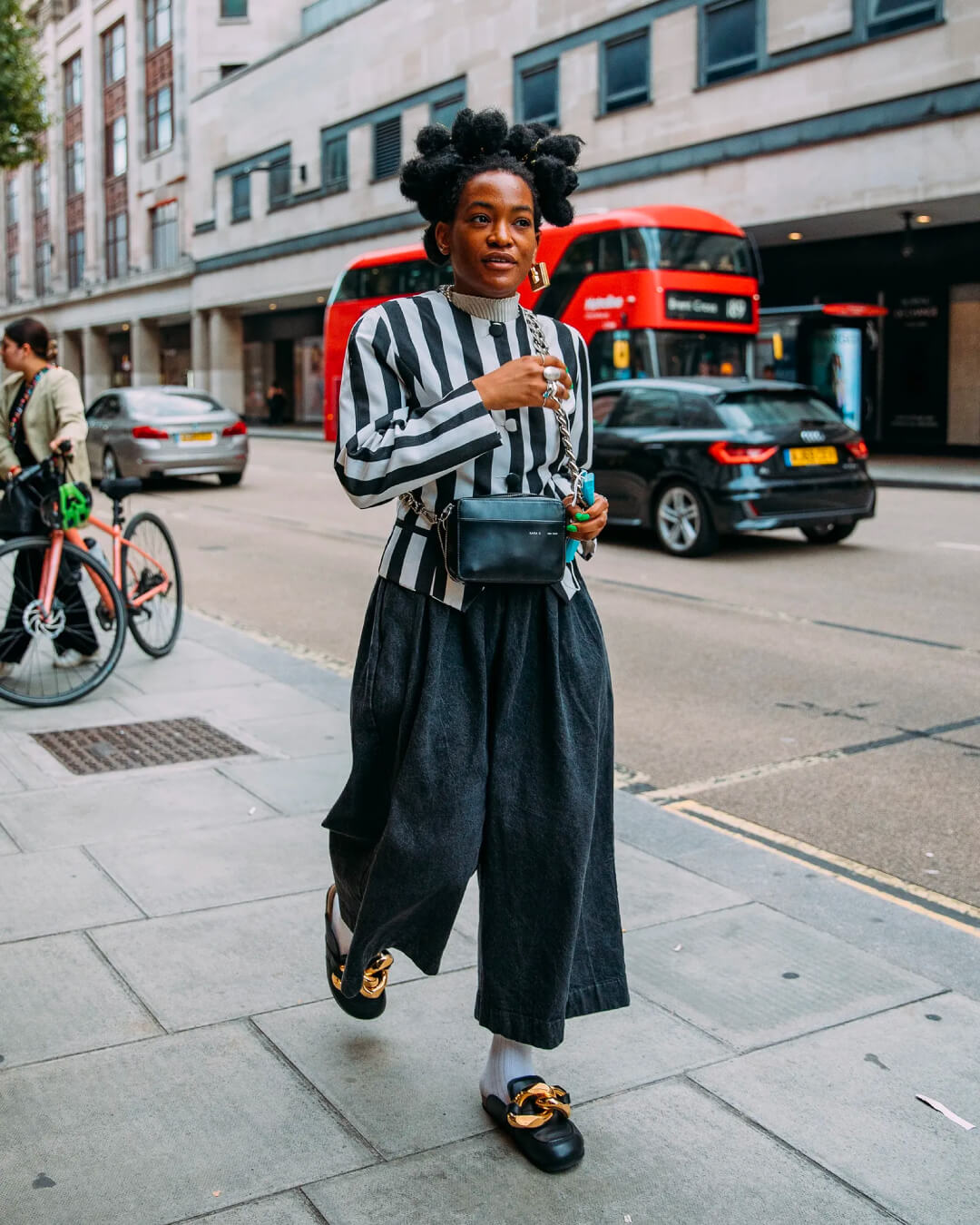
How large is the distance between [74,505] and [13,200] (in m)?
66.3

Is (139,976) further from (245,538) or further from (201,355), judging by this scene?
(201,355)

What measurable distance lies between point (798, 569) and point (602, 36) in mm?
21163

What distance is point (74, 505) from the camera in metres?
6.29

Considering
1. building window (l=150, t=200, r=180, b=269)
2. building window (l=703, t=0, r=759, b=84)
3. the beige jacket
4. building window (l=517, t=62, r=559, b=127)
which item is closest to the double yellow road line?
the beige jacket

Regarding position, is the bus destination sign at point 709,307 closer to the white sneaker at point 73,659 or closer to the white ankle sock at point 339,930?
the white sneaker at point 73,659

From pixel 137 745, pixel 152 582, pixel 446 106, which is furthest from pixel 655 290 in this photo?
pixel 446 106

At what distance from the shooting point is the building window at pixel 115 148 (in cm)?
5397

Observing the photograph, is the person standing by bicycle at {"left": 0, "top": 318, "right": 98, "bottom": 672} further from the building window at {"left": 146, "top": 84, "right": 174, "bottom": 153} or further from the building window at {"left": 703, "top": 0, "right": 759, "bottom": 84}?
the building window at {"left": 146, "top": 84, "right": 174, "bottom": 153}

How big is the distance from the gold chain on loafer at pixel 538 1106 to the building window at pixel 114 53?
5715cm

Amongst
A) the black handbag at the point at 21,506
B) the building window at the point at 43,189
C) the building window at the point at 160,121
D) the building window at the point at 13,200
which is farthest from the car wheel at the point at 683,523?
the building window at the point at 13,200

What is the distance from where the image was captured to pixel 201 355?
48.0 metres

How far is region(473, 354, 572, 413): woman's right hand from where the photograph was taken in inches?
95.7

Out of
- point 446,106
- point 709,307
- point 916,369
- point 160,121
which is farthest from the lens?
point 160,121

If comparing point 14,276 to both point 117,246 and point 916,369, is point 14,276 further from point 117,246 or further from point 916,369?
point 916,369
